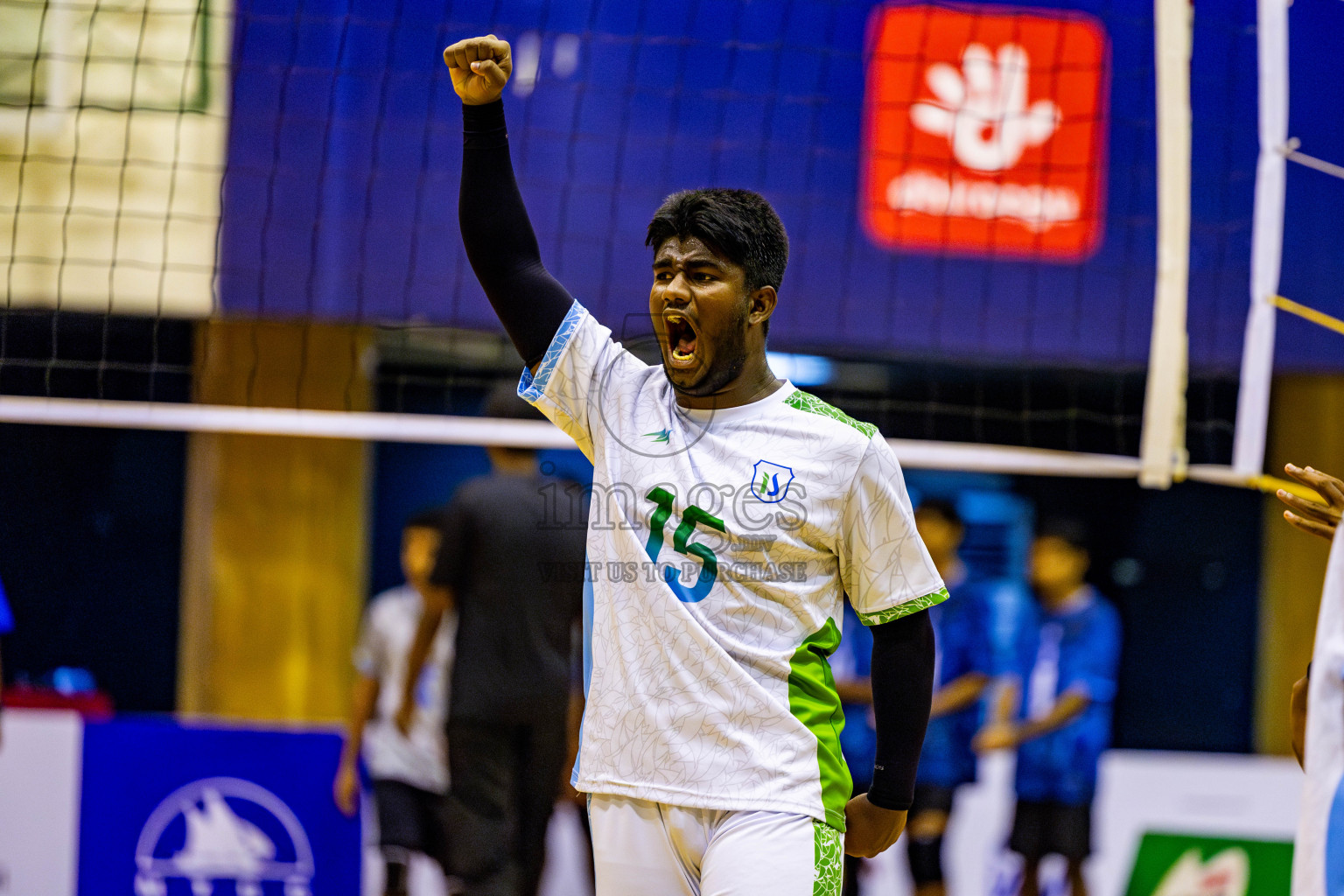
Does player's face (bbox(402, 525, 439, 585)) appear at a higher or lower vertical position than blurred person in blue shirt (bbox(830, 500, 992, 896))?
higher

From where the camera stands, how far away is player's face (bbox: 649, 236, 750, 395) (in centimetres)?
255

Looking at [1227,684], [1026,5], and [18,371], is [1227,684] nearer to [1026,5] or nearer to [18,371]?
[1026,5]

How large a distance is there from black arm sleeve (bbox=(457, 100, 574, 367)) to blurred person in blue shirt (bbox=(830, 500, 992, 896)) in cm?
353

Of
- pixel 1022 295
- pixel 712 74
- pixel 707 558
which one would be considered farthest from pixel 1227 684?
pixel 707 558

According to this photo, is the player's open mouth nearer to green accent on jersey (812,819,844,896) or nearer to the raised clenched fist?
the raised clenched fist

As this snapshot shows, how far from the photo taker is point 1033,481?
8539 mm

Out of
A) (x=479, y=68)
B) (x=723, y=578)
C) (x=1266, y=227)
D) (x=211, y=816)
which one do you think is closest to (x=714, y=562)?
(x=723, y=578)

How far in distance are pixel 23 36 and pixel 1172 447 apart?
18.1 ft

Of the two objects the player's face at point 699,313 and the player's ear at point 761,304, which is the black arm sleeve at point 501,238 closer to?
the player's face at point 699,313

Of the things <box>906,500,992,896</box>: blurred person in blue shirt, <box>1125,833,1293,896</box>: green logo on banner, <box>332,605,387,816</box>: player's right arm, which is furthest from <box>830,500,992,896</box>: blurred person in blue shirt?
<box>332,605,387,816</box>: player's right arm

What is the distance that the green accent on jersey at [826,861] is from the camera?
8.05 feet

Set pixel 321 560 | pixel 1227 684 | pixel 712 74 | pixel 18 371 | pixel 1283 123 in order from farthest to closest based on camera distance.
A: pixel 1227 684
pixel 321 560
pixel 712 74
pixel 18 371
pixel 1283 123

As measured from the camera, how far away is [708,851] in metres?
2.43

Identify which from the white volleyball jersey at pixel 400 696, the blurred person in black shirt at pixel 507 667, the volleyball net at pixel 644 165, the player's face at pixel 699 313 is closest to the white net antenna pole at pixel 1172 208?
the volleyball net at pixel 644 165
